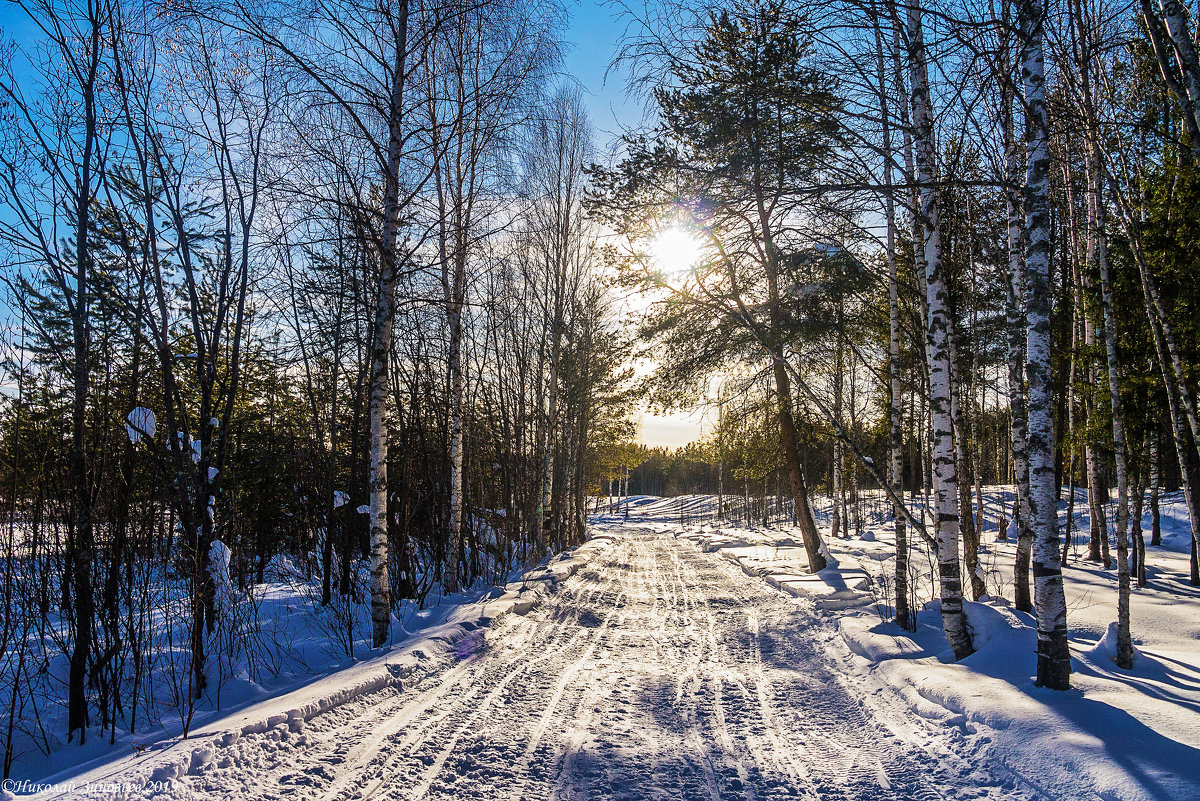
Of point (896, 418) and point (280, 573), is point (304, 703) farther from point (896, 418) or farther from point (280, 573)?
point (280, 573)

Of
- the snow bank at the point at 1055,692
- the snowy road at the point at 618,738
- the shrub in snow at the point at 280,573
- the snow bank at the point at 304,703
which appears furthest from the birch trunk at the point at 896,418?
the shrub in snow at the point at 280,573

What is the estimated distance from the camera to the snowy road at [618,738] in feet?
10.0

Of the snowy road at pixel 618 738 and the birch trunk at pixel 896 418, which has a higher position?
the birch trunk at pixel 896 418

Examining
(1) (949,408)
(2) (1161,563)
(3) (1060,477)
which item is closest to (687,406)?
(1) (949,408)

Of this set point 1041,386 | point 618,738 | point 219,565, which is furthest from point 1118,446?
point 219,565

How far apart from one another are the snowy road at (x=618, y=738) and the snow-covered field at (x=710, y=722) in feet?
0.06

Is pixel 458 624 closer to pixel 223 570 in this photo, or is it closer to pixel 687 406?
pixel 223 570

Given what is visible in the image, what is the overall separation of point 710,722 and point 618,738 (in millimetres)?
783

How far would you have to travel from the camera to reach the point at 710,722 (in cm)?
402

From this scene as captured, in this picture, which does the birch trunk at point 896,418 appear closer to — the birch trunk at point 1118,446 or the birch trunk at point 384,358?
the birch trunk at point 1118,446

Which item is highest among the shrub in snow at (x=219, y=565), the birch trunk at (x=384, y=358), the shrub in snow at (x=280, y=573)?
the birch trunk at (x=384, y=358)

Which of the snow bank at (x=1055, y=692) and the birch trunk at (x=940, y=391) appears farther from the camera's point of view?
the birch trunk at (x=940, y=391)

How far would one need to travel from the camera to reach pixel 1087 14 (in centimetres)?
540

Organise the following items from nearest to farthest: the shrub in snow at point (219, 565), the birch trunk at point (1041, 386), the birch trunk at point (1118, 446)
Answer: the birch trunk at point (1041, 386), the birch trunk at point (1118, 446), the shrub in snow at point (219, 565)
